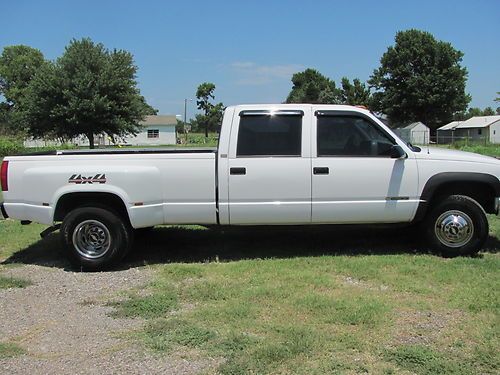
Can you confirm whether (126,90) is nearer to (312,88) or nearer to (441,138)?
(441,138)

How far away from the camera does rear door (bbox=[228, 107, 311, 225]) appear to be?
20.6 ft

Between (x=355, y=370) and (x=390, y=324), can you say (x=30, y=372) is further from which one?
(x=390, y=324)

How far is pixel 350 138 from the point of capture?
646 cm

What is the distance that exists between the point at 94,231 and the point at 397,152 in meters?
3.78

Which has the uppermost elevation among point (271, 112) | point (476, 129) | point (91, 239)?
point (476, 129)

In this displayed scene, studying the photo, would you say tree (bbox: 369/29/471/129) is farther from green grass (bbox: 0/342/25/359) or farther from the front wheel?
green grass (bbox: 0/342/25/359)

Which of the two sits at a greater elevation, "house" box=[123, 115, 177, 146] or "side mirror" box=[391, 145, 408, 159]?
"house" box=[123, 115, 177, 146]

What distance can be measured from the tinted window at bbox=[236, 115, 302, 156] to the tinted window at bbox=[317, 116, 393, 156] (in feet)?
1.00

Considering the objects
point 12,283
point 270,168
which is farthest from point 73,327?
point 270,168

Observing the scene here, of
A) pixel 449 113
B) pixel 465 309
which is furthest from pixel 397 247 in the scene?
pixel 449 113

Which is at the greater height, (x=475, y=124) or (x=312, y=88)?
(x=312, y=88)

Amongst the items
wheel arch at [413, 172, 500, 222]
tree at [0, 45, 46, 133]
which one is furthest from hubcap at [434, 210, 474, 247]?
tree at [0, 45, 46, 133]

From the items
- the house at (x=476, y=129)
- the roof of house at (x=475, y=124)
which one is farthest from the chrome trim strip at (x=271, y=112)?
the roof of house at (x=475, y=124)

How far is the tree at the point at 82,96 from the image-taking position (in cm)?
3544
